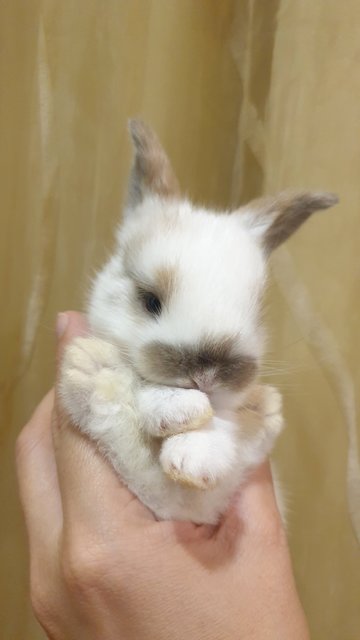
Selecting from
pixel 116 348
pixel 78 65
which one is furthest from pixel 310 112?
pixel 116 348

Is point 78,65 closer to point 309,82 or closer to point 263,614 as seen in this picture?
point 309,82

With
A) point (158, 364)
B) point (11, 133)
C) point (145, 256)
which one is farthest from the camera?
point (11, 133)


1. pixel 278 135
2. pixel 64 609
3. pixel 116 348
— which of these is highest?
pixel 278 135

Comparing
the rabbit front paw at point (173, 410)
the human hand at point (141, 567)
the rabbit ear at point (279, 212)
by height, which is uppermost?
the rabbit ear at point (279, 212)

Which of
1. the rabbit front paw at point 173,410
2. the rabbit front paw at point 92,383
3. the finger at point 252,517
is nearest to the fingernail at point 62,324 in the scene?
the rabbit front paw at point 92,383

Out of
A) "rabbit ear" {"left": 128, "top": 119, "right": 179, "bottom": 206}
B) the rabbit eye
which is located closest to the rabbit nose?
the rabbit eye

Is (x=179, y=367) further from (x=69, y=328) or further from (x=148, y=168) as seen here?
(x=148, y=168)

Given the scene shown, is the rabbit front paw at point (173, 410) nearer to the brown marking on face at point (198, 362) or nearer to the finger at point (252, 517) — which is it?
the brown marking on face at point (198, 362)
